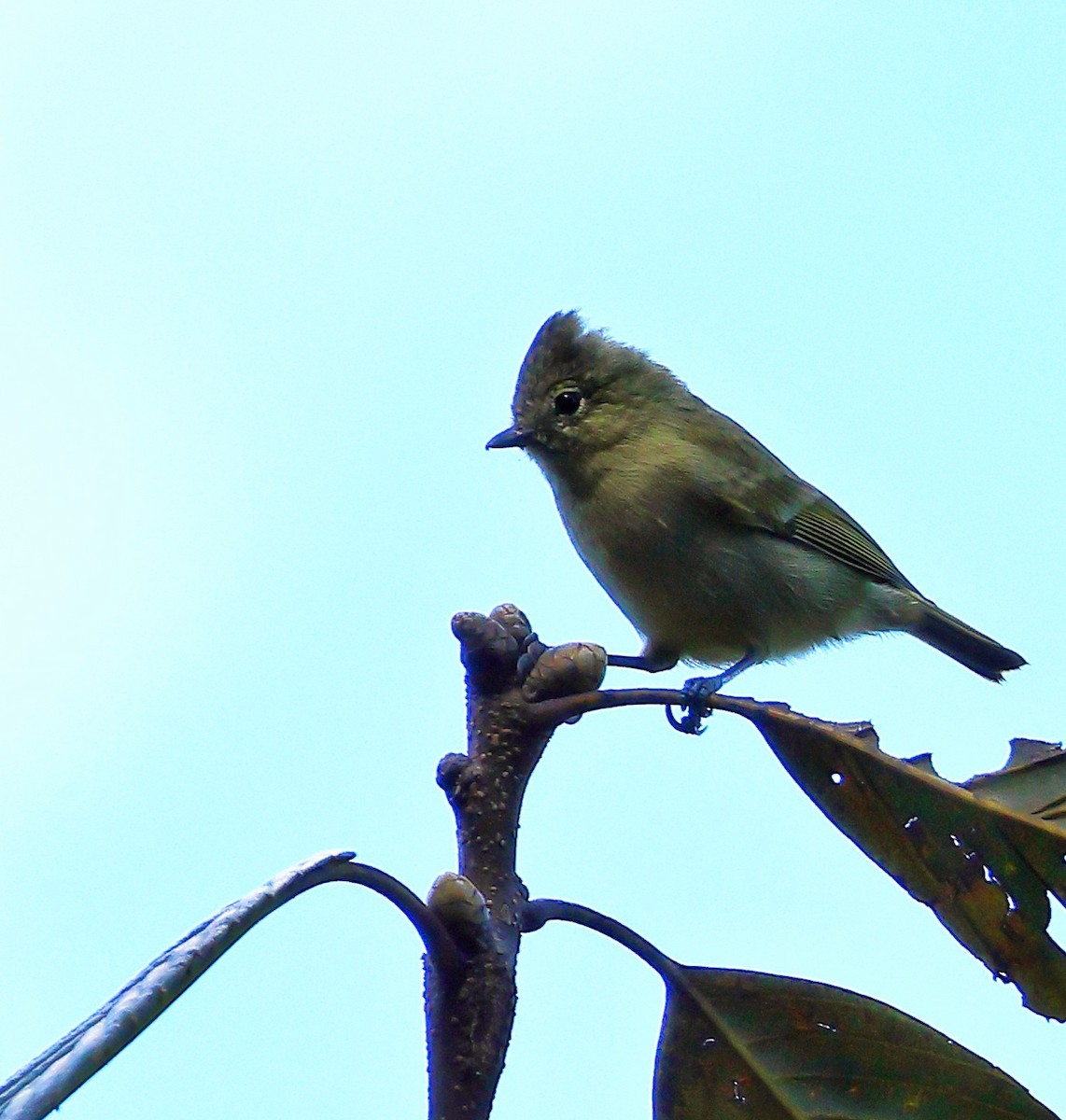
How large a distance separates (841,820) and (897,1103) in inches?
14.8

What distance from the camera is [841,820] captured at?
1.97 metres

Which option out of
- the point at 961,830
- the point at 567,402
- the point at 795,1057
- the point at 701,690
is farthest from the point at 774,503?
the point at 795,1057

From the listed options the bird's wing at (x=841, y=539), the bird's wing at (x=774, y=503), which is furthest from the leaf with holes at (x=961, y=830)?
the bird's wing at (x=841, y=539)

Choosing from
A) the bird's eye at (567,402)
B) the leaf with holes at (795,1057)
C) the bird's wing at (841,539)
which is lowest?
the leaf with holes at (795,1057)

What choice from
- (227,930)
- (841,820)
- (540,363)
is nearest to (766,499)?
(540,363)

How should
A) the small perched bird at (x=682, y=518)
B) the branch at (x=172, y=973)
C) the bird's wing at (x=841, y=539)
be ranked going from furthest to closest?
1. the bird's wing at (x=841, y=539)
2. the small perched bird at (x=682, y=518)
3. the branch at (x=172, y=973)

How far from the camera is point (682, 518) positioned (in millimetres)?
3439

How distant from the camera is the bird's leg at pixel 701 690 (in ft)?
6.29

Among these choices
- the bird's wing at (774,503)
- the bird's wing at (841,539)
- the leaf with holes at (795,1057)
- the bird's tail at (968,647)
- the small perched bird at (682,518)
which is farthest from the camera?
the bird's tail at (968,647)

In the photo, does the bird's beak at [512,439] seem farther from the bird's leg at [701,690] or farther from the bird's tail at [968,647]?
the bird's tail at [968,647]

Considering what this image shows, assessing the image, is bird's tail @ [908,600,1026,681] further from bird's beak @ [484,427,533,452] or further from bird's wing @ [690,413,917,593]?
bird's beak @ [484,427,533,452]

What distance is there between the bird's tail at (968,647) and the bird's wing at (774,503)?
0.11 m

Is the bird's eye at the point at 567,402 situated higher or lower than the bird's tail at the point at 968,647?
higher

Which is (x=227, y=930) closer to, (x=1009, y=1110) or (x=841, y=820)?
(x=841, y=820)
